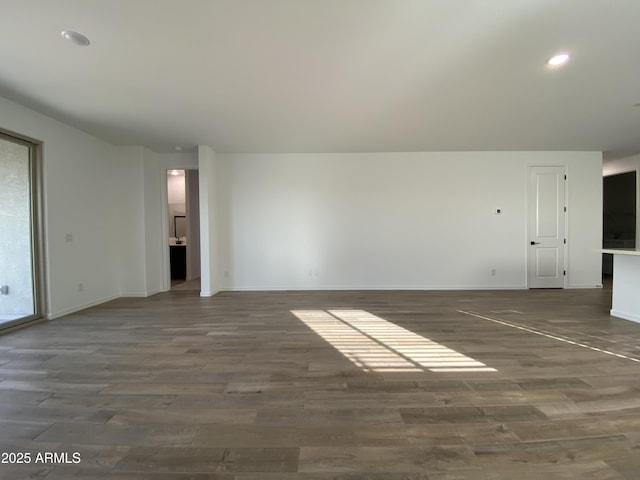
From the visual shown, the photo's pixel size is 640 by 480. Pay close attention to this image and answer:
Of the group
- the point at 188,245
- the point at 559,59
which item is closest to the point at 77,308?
the point at 188,245

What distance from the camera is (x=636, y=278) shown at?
3396mm

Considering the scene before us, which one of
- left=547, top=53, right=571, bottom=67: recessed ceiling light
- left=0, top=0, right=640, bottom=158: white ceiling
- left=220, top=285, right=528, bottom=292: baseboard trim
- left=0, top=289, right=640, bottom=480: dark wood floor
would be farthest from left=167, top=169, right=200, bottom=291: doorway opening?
left=547, top=53, right=571, bottom=67: recessed ceiling light

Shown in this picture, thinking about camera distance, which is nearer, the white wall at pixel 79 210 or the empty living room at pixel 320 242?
Answer: the empty living room at pixel 320 242

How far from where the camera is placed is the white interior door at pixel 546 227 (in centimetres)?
543

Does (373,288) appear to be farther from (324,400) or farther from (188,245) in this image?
(188,245)

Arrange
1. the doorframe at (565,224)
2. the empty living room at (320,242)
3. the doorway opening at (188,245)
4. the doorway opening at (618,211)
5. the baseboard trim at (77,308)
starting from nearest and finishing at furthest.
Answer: the empty living room at (320,242)
the baseboard trim at (77,308)
the doorframe at (565,224)
the doorway opening at (188,245)
the doorway opening at (618,211)

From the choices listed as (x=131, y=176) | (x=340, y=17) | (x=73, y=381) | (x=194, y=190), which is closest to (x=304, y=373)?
(x=73, y=381)

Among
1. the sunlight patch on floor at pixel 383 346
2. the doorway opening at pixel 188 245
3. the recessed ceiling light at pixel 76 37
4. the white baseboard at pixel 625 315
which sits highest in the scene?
the recessed ceiling light at pixel 76 37

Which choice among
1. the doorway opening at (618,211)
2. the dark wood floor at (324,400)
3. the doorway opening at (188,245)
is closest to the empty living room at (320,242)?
the dark wood floor at (324,400)

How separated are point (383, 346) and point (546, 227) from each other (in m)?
5.07

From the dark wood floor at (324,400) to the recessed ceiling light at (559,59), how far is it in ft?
9.19

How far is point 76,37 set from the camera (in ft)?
7.14

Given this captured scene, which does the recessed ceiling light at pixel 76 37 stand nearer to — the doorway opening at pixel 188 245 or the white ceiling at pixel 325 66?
the white ceiling at pixel 325 66

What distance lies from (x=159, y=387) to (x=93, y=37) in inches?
113
